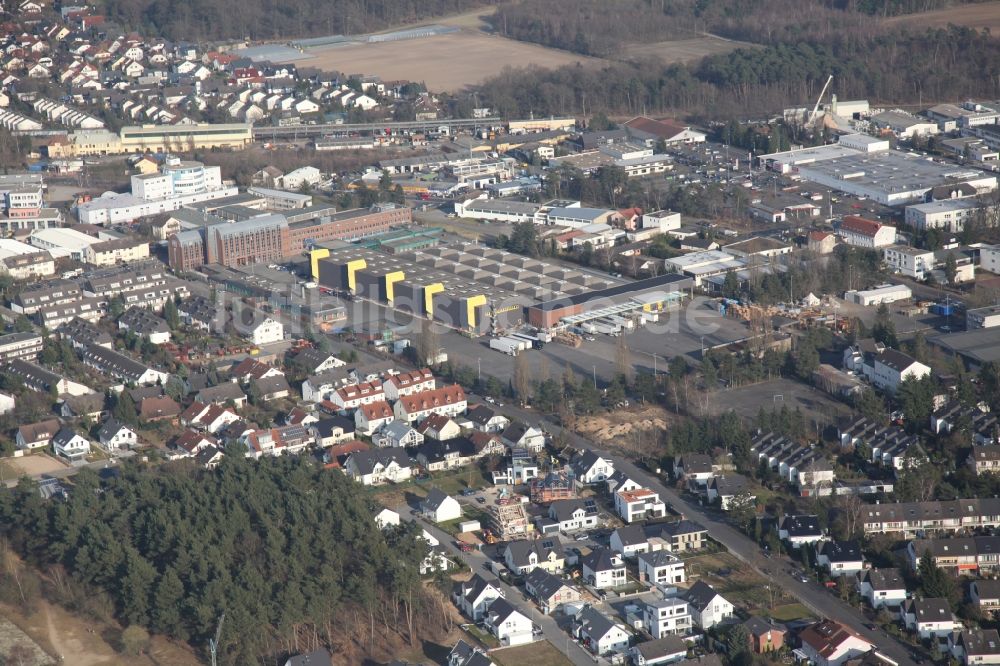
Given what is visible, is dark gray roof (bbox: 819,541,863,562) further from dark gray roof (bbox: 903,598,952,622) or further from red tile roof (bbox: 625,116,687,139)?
red tile roof (bbox: 625,116,687,139)

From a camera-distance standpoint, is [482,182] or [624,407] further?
[482,182]

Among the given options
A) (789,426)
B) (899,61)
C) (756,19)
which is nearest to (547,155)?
(899,61)

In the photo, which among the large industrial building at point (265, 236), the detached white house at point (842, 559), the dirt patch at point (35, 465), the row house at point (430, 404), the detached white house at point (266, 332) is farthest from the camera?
the large industrial building at point (265, 236)

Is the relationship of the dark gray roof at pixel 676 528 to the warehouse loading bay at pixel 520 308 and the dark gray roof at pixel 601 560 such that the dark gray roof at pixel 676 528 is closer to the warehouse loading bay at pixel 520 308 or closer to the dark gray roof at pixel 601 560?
the dark gray roof at pixel 601 560

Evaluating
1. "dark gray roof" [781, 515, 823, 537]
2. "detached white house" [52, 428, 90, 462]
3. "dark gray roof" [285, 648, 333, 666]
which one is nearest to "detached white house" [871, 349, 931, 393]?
"dark gray roof" [781, 515, 823, 537]

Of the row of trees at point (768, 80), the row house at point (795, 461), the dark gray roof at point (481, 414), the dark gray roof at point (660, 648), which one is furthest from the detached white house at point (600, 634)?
the row of trees at point (768, 80)

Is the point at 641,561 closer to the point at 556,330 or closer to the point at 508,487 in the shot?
the point at 508,487

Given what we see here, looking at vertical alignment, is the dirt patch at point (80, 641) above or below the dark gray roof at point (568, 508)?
below

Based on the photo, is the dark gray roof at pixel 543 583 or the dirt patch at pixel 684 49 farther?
the dirt patch at pixel 684 49
